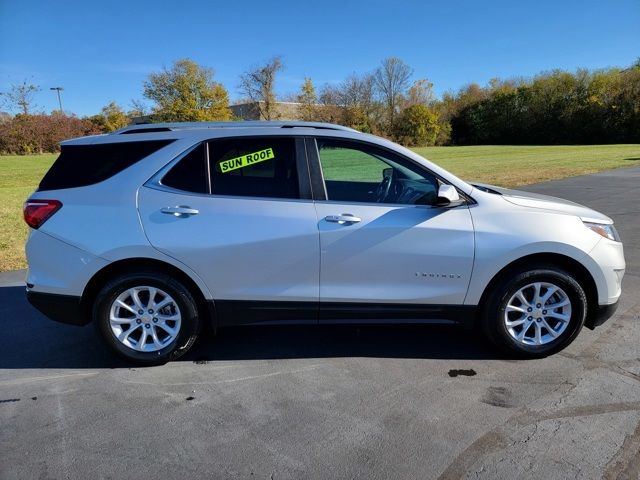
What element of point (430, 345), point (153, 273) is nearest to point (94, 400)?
point (153, 273)

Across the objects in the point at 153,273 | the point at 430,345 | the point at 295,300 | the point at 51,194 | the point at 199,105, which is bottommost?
the point at 430,345

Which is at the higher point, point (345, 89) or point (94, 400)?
point (345, 89)

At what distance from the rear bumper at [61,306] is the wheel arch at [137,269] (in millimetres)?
41

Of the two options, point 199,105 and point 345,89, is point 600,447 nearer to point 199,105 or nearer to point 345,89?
point 199,105

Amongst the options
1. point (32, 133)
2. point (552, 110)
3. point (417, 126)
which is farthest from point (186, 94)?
point (552, 110)

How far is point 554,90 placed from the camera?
238 feet

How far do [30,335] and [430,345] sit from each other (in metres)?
3.57

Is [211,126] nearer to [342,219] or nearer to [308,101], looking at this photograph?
[342,219]

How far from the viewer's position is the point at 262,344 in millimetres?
4203

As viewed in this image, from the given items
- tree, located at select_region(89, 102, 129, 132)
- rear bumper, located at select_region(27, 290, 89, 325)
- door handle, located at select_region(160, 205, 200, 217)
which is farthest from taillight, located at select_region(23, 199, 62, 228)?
tree, located at select_region(89, 102, 129, 132)

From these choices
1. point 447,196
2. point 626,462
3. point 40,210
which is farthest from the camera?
point 40,210

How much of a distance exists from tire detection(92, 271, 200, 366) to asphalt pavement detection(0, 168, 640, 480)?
0.52 feet

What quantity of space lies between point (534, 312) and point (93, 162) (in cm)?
355

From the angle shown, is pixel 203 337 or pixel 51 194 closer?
pixel 51 194
